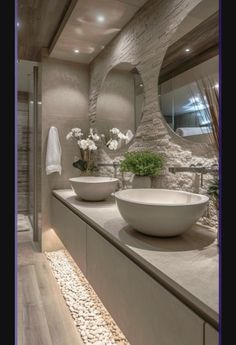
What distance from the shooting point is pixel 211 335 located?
67 cm

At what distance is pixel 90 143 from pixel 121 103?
0.61m

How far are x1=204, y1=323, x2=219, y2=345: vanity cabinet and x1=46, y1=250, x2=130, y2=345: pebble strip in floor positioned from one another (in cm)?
116

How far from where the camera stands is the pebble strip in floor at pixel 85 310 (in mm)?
1664

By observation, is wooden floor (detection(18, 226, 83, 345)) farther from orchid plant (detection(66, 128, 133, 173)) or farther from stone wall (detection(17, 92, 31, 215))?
orchid plant (detection(66, 128, 133, 173))

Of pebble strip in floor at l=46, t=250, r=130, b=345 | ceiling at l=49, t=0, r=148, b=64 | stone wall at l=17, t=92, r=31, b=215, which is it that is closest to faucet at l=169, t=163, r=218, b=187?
stone wall at l=17, t=92, r=31, b=215

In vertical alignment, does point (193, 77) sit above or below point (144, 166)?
above

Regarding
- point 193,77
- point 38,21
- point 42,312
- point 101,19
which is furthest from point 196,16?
point 42,312

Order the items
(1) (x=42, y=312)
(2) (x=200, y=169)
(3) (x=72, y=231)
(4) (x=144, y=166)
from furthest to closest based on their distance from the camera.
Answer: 1. (3) (x=72, y=231)
2. (1) (x=42, y=312)
3. (4) (x=144, y=166)
4. (2) (x=200, y=169)

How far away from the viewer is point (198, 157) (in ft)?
4.89

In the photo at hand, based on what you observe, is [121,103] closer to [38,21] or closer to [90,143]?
[90,143]

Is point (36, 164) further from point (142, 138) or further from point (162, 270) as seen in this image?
point (162, 270)

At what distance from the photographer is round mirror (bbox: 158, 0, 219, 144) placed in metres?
1.35

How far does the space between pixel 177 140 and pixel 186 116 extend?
0.54ft

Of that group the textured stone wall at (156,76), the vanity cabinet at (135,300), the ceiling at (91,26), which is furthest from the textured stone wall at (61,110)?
the vanity cabinet at (135,300)
